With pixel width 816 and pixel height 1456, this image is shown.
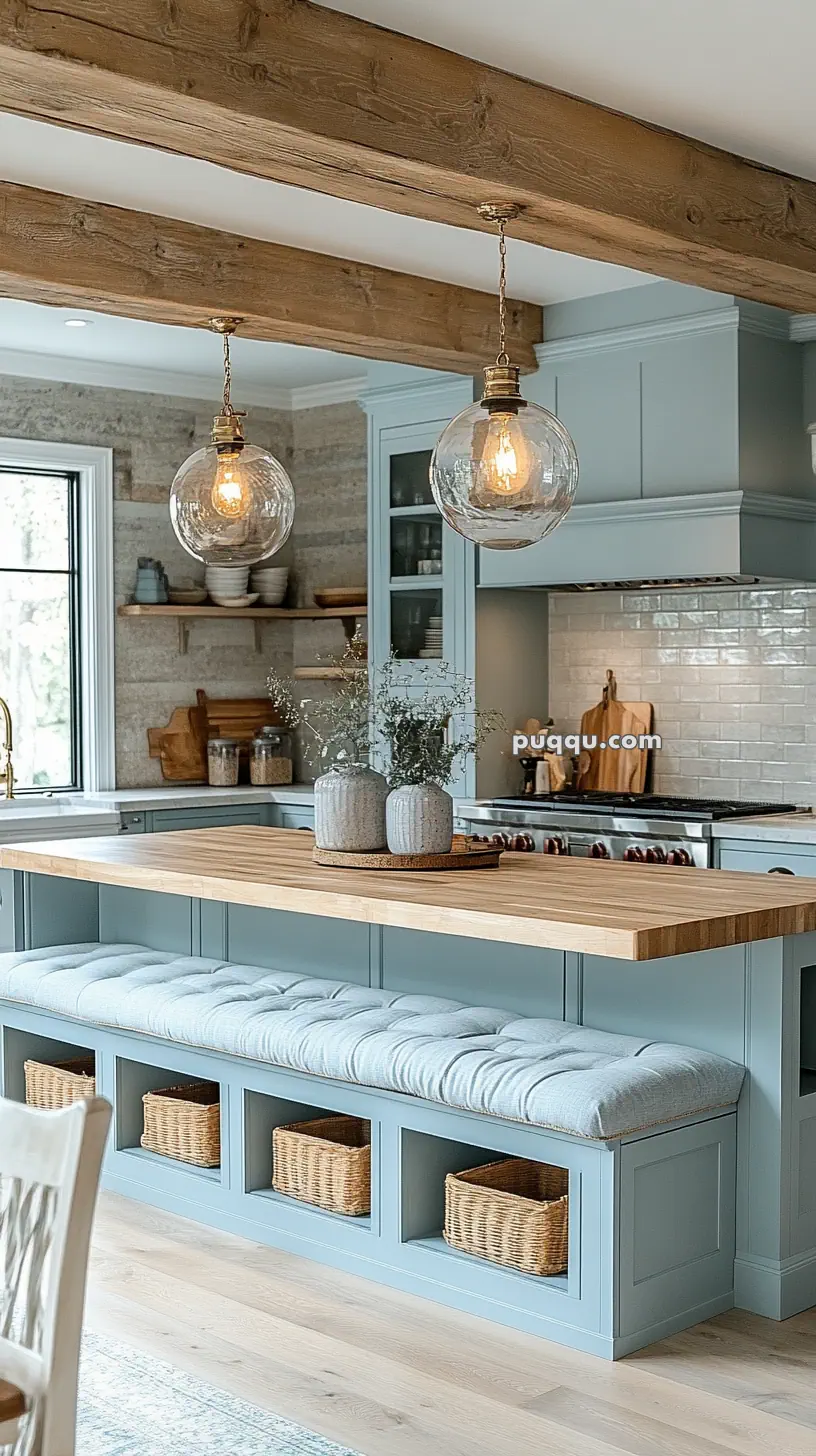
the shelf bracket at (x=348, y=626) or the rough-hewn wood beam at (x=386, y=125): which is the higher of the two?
the rough-hewn wood beam at (x=386, y=125)

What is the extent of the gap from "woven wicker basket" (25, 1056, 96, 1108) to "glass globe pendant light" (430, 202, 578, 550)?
2.07m

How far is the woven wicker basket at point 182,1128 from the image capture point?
170 inches

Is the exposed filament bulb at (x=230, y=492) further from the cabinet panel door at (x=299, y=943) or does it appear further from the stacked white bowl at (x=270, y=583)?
the stacked white bowl at (x=270, y=583)

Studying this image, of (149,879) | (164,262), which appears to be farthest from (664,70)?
(149,879)

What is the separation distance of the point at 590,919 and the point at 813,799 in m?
2.85

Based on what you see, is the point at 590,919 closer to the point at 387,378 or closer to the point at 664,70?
the point at 664,70

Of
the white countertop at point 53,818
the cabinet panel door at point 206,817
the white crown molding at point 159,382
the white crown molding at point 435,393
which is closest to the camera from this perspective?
the white countertop at point 53,818

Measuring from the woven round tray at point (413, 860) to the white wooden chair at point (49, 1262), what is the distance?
2.46 metres

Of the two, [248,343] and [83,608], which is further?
[83,608]

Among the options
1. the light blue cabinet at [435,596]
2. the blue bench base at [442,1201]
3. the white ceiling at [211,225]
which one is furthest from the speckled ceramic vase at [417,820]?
the light blue cabinet at [435,596]

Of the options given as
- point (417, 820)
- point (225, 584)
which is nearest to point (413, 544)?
point (225, 584)

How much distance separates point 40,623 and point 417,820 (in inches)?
135

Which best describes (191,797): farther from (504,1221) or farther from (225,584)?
(504,1221)

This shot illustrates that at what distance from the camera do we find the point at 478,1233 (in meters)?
3.57
